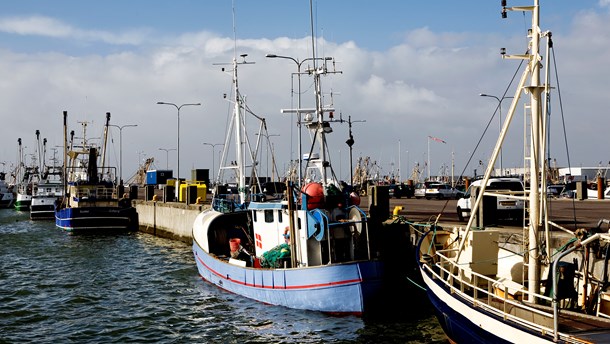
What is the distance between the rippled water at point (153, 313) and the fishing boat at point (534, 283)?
2.73 metres

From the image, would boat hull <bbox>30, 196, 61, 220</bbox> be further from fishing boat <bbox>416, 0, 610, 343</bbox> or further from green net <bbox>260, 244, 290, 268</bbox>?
fishing boat <bbox>416, 0, 610, 343</bbox>

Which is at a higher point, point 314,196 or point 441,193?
point 314,196

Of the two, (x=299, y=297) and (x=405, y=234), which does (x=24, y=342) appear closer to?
(x=299, y=297)

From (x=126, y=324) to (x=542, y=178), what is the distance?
1338 centimetres

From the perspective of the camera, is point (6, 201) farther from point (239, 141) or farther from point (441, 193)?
point (239, 141)

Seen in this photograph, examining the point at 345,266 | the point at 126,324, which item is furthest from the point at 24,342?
the point at 345,266

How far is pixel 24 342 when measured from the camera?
18.3m

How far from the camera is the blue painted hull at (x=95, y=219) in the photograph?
51.0 m

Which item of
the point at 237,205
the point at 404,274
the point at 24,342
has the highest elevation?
the point at 237,205

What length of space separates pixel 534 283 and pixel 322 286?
699 centimetres

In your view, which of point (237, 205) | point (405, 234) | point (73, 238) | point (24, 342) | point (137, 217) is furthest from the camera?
point (137, 217)

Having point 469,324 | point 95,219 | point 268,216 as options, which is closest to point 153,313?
point 268,216

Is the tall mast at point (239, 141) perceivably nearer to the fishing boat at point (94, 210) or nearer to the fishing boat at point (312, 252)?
the fishing boat at point (312, 252)

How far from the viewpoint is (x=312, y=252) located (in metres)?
20.8
